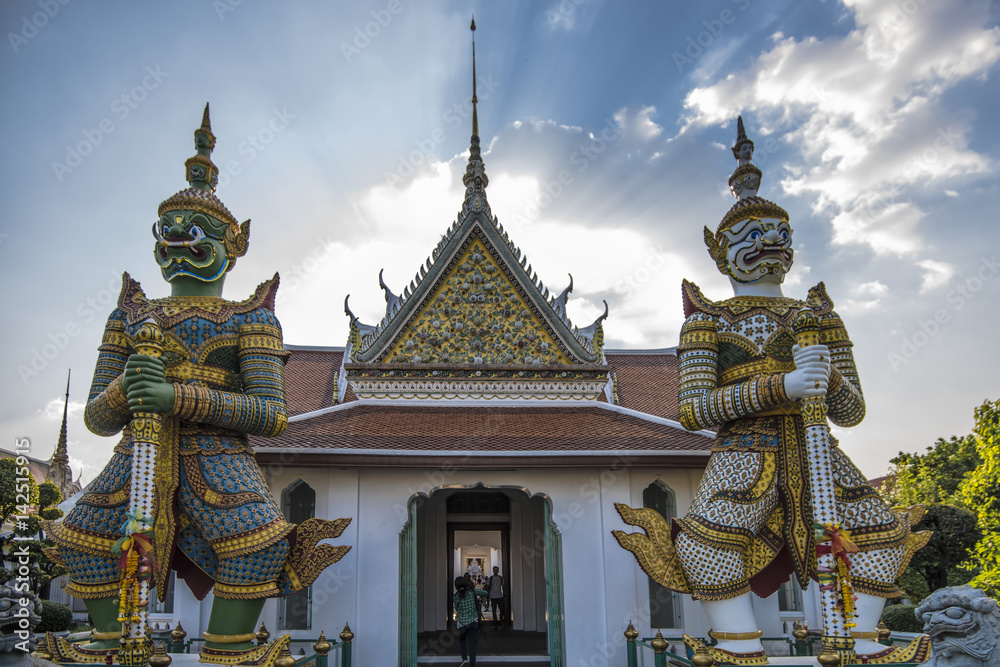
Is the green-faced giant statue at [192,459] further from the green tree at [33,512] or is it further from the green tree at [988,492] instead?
the green tree at [988,492]

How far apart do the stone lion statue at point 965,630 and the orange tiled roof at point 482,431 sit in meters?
3.83

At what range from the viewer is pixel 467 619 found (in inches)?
330

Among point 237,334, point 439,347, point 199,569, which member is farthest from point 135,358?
point 439,347

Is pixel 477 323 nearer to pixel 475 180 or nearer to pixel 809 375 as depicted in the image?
pixel 475 180

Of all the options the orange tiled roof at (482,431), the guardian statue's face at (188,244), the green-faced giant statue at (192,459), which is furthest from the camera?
the orange tiled roof at (482,431)

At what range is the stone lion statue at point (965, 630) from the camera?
3451 millimetres

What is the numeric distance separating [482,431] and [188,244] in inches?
148

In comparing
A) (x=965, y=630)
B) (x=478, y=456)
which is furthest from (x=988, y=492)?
(x=478, y=456)

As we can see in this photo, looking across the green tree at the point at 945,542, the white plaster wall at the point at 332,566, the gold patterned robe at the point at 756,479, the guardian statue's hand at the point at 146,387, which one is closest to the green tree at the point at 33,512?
the white plaster wall at the point at 332,566

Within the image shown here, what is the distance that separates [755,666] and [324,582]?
4.45 metres

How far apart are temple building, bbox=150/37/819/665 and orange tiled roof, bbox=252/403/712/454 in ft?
0.10

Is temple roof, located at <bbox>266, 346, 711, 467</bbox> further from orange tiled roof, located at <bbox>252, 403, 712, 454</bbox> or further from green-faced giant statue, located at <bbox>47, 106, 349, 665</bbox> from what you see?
green-faced giant statue, located at <bbox>47, 106, 349, 665</bbox>

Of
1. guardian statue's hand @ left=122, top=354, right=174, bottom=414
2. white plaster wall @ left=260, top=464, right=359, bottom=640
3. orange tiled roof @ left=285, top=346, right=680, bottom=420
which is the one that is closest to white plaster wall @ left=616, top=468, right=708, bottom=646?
orange tiled roof @ left=285, top=346, right=680, bottom=420

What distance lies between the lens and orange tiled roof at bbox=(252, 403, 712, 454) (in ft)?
24.3
